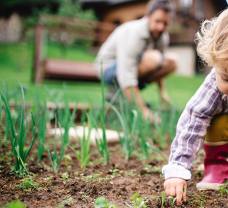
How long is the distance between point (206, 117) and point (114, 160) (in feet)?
2.11

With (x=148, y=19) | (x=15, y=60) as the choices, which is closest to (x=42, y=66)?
(x=148, y=19)

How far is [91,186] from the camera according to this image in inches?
61.1

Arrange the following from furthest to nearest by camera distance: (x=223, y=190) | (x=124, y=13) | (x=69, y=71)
A: 1. (x=124, y=13)
2. (x=69, y=71)
3. (x=223, y=190)

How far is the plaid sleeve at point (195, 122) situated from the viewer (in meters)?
1.65

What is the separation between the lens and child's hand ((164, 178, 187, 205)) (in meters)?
1.45

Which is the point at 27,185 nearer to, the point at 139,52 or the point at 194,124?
the point at 194,124

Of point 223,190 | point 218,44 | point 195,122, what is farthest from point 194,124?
point 218,44

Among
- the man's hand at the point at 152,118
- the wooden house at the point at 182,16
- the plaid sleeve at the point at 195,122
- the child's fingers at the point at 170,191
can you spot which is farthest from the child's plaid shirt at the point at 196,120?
the wooden house at the point at 182,16

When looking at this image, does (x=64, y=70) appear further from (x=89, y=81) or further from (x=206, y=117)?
(x=206, y=117)

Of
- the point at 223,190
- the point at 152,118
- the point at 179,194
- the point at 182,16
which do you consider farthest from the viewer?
the point at 182,16

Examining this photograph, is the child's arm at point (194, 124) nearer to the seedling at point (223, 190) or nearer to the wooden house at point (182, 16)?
the seedling at point (223, 190)

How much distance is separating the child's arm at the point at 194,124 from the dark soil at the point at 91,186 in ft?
0.41

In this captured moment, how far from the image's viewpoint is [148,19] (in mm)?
3846

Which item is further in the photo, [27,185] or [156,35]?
[156,35]
